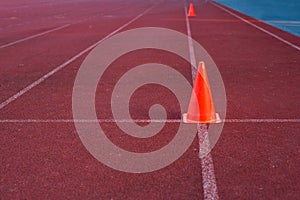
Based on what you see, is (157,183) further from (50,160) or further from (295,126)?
(295,126)

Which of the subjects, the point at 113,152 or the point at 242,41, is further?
the point at 242,41

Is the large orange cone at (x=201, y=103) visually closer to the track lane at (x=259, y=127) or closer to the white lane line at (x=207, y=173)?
the white lane line at (x=207, y=173)

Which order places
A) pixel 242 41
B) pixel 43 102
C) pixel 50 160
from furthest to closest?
pixel 242 41 → pixel 43 102 → pixel 50 160

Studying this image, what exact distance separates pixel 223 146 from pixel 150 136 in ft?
2.85

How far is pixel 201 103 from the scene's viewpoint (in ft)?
19.2

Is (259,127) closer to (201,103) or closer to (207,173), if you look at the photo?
(201,103)

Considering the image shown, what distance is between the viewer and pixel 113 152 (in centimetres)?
501

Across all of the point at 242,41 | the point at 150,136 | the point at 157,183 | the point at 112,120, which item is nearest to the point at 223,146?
the point at 150,136

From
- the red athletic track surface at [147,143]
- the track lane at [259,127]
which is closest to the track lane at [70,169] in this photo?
the red athletic track surface at [147,143]

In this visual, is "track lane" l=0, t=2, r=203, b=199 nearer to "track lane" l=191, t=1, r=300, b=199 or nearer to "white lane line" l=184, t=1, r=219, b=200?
"white lane line" l=184, t=1, r=219, b=200

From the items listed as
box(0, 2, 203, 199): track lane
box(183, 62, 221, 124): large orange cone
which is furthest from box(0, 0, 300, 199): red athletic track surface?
box(183, 62, 221, 124): large orange cone

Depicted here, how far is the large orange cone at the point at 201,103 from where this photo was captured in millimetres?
5848

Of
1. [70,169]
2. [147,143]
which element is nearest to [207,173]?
[147,143]

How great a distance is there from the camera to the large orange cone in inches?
230
